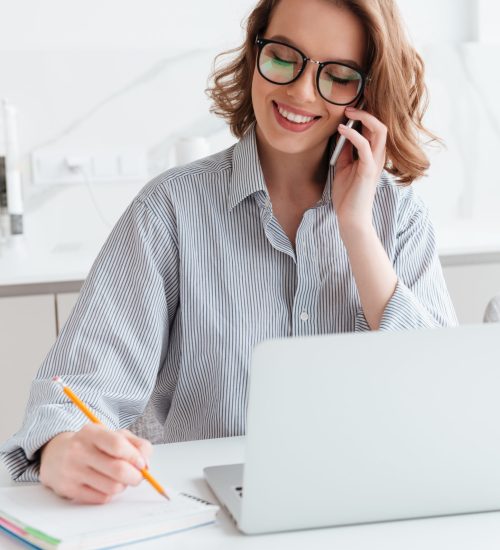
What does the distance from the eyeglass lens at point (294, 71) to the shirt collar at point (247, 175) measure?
139 mm

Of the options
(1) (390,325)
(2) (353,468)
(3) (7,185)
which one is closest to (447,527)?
(2) (353,468)

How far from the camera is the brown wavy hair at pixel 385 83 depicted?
1.50m

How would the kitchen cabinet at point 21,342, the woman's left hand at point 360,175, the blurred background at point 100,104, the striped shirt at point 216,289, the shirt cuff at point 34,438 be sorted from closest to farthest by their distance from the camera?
the shirt cuff at point 34,438 → the striped shirt at point 216,289 → the woman's left hand at point 360,175 → the kitchen cabinet at point 21,342 → the blurred background at point 100,104

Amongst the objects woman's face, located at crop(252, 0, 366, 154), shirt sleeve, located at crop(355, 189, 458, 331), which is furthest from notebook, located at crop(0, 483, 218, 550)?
woman's face, located at crop(252, 0, 366, 154)

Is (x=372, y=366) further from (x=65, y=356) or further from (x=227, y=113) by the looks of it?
(x=227, y=113)

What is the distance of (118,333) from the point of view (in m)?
1.39

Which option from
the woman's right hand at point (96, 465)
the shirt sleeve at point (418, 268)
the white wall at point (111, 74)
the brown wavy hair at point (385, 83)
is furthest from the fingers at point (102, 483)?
the white wall at point (111, 74)

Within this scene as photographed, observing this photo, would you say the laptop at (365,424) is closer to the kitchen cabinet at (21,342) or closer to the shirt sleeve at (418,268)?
the shirt sleeve at (418,268)

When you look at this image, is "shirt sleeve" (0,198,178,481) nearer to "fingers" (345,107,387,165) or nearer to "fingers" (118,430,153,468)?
"fingers" (118,430,153,468)

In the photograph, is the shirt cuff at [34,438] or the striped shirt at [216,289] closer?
the shirt cuff at [34,438]

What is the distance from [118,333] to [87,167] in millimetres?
1551

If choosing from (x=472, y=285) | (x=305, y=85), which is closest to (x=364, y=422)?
(x=305, y=85)

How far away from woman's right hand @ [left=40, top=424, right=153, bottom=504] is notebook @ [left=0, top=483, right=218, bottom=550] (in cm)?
2

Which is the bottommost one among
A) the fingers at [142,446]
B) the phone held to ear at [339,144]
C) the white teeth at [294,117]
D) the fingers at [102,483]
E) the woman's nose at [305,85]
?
the fingers at [102,483]
